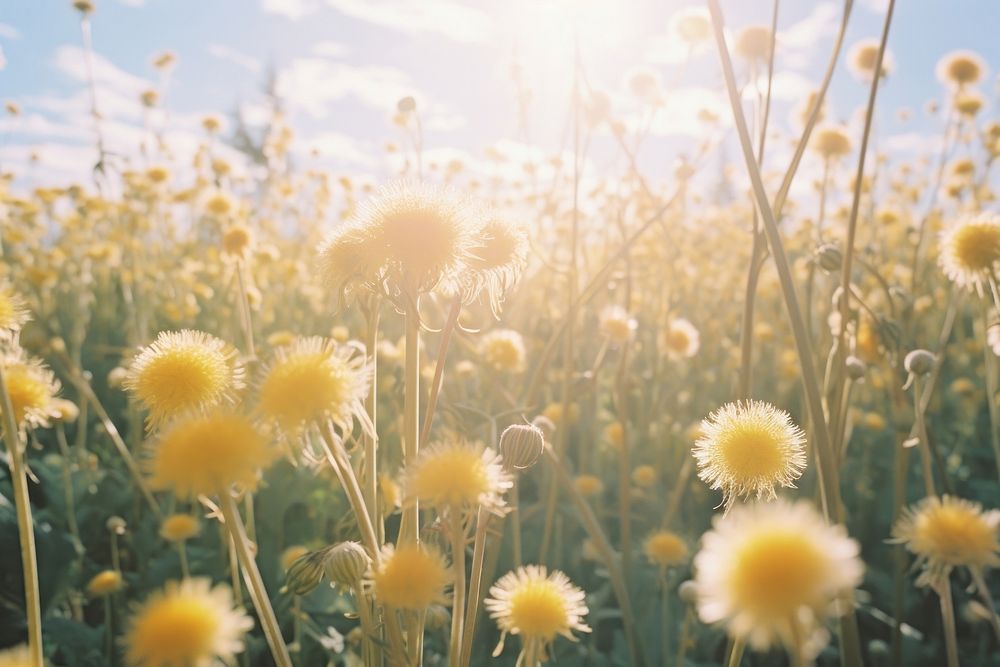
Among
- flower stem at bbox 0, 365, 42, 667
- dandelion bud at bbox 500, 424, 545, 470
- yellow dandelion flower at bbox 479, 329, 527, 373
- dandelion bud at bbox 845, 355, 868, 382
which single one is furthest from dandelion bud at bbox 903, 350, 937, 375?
flower stem at bbox 0, 365, 42, 667

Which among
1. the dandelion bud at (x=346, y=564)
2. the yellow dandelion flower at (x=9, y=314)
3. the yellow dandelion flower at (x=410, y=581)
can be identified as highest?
the yellow dandelion flower at (x=9, y=314)

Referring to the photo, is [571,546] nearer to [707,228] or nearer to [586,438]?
[586,438]

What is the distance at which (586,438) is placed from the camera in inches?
92.5

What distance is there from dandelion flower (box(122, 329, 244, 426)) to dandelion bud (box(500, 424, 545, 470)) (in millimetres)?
272

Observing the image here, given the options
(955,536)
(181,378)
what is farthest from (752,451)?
(181,378)

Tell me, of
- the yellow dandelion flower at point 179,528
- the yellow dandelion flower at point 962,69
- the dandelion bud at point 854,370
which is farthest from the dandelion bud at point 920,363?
the yellow dandelion flower at point 962,69

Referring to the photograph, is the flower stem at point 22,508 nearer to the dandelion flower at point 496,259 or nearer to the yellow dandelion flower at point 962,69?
the dandelion flower at point 496,259

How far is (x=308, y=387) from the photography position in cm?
56

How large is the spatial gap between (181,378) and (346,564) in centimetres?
23

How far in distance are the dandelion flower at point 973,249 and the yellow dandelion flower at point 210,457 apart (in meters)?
1.10

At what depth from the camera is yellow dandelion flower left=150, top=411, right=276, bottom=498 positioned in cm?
50

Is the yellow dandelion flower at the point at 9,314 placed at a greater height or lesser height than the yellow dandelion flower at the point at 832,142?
lesser

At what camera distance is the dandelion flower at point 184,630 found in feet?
1.38

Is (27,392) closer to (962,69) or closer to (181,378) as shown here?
(181,378)
